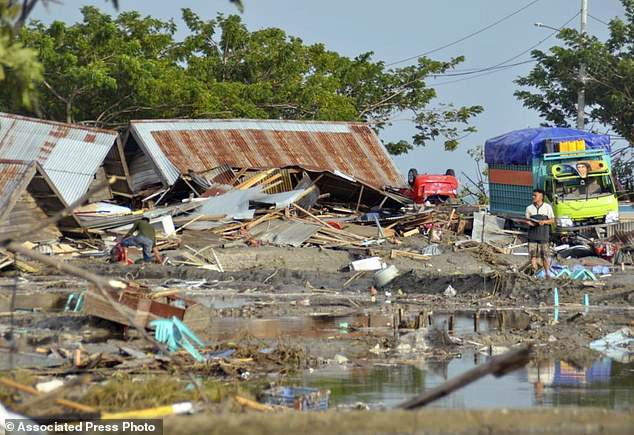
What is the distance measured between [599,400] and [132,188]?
79.1ft

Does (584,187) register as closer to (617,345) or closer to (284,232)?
(284,232)

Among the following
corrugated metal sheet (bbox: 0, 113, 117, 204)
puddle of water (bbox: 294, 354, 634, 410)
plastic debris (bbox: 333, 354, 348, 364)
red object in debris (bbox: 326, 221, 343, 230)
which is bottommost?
puddle of water (bbox: 294, 354, 634, 410)

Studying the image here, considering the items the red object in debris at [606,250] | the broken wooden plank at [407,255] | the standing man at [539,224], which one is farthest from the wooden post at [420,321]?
the red object in debris at [606,250]

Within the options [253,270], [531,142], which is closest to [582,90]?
[531,142]

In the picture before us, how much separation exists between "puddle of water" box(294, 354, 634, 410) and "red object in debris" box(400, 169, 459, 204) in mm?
22006

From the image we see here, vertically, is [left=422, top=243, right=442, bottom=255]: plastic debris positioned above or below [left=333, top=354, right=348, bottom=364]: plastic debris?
above

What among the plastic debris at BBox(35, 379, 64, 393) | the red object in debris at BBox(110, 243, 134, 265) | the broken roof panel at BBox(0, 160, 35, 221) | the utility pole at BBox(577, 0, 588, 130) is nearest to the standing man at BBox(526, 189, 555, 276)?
the red object in debris at BBox(110, 243, 134, 265)

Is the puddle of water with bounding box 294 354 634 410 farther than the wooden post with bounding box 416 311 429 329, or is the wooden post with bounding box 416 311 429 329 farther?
the wooden post with bounding box 416 311 429 329

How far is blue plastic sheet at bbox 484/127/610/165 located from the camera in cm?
3036

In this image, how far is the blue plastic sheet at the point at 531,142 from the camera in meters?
30.4

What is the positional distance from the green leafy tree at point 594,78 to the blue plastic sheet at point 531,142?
11611 millimetres

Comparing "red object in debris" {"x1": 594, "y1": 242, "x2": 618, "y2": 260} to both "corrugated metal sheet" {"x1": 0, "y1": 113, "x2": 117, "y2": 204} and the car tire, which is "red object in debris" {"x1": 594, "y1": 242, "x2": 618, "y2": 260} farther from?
"corrugated metal sheet" {"x1": 0, "y1": 113, "x2": 117, "y2": 204}

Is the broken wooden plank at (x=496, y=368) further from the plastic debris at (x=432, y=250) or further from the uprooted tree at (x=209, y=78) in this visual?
the uprooted tree at (x=209, y=78)

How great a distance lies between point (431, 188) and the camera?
36.5 m
